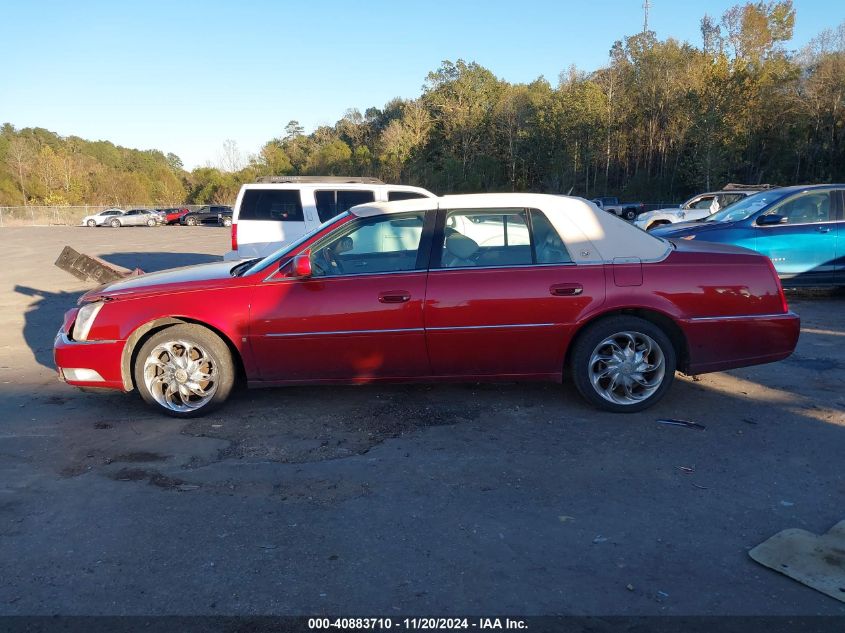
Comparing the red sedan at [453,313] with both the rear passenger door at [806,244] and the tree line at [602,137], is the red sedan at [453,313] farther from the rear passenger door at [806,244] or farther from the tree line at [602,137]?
the tree line at [602,137]

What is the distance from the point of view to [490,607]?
2.59m

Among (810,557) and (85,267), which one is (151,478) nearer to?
(810,557)

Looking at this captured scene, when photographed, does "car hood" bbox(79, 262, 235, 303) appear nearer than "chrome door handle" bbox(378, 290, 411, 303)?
No

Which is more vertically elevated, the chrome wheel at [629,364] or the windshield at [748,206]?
the windshield at [748,206]

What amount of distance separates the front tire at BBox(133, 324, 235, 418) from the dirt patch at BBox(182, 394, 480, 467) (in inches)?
7.8

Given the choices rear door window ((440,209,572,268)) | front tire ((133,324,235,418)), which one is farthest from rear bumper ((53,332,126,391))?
rear door window ((440,209,572,268))

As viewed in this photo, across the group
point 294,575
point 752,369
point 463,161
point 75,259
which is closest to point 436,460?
point 294,575

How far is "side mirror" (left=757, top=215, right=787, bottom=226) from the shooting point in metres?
9.09

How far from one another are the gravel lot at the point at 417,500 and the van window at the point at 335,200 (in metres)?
5.31

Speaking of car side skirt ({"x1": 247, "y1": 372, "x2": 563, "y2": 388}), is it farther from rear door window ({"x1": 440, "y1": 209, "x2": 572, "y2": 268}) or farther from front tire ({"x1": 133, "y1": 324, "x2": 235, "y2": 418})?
rear door window ({"x1": 440, "y1": 209, "x2": 572, "y2": 268})

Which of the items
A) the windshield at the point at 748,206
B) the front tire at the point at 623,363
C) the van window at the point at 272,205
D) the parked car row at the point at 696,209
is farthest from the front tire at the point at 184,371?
the parked car row at the point at 696,209

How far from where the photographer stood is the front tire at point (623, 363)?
467 centimetres

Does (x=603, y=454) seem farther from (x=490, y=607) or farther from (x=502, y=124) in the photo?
(x=502, y=124)

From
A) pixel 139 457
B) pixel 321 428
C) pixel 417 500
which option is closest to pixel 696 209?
pixel 321 428
